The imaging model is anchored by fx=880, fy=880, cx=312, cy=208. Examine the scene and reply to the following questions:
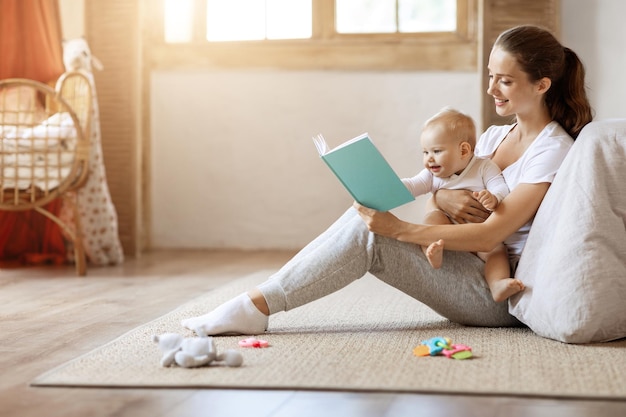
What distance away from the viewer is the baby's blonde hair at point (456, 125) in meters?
1.94

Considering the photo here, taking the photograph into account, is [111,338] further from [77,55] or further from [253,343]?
[77,55]

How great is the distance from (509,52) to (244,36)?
8.54 ft

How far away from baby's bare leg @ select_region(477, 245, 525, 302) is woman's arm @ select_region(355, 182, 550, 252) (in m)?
0.08

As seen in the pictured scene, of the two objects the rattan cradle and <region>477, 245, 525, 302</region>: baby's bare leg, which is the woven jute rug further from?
the rattan cradle

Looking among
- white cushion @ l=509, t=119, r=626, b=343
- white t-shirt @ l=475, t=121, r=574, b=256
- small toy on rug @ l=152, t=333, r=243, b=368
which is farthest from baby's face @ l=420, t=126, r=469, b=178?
small toy on rug @ l=152, t=333, r=243, b=368

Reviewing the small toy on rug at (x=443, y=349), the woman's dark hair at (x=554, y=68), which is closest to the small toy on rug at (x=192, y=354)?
the small toy on rug at (x=443, y=349)

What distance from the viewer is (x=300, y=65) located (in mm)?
4246

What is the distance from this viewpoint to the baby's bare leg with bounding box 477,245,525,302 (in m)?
1.89

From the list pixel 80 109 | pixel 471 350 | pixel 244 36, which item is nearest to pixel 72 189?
pixel 80 109

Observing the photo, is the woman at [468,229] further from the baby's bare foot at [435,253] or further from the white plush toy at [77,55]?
the white plush toy at [77,55]

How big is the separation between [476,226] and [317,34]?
2542 mm

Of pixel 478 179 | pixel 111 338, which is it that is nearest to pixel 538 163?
pixel 478 179

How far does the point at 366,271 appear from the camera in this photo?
6.31 feet

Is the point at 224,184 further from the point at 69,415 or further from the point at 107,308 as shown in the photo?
the point at 69,415
